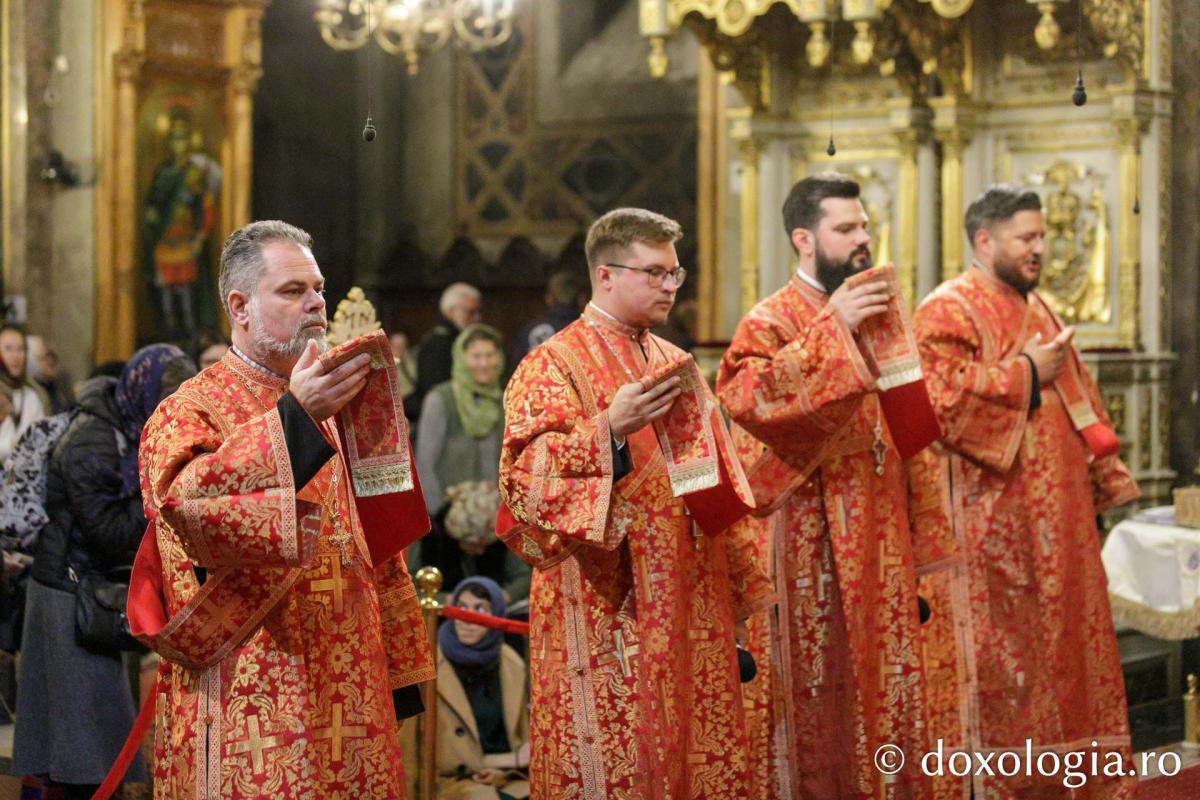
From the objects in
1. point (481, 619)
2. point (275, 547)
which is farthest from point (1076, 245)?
point (275, 547)

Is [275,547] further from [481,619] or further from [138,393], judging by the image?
[481,619]

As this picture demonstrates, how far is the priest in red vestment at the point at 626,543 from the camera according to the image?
4.10m

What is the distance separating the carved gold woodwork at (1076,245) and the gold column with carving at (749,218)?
1601 millimetres

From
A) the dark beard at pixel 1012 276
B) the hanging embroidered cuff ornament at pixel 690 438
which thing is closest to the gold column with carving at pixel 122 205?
the dark beard at pixel 1012 276

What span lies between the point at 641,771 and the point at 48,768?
6.82ft

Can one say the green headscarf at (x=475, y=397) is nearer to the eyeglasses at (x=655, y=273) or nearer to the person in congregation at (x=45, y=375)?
the person in congregation at (x=45, y=375)

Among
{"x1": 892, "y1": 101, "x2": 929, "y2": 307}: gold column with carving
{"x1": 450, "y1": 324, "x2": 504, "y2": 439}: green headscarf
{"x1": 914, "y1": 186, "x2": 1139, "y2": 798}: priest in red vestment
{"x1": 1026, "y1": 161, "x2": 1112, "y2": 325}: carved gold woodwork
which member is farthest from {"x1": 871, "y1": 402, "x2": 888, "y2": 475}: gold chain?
{"x1": 892, "y1": 101, "x2": 929, "y2": 307}: gold column with carving

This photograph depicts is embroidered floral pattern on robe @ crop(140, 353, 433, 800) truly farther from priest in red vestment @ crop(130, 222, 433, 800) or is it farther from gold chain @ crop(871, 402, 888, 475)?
gold chain @ crop(871, 402, 888, 475)

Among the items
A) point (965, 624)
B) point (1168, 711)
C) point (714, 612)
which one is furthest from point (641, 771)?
point (1168, 711)

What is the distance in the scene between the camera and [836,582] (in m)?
4.90

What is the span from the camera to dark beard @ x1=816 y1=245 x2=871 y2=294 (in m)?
4.98

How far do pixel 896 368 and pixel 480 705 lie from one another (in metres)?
2.40

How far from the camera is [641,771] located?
4160 millimetres

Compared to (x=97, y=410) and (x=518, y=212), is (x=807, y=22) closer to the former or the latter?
(x=97, y=410)
